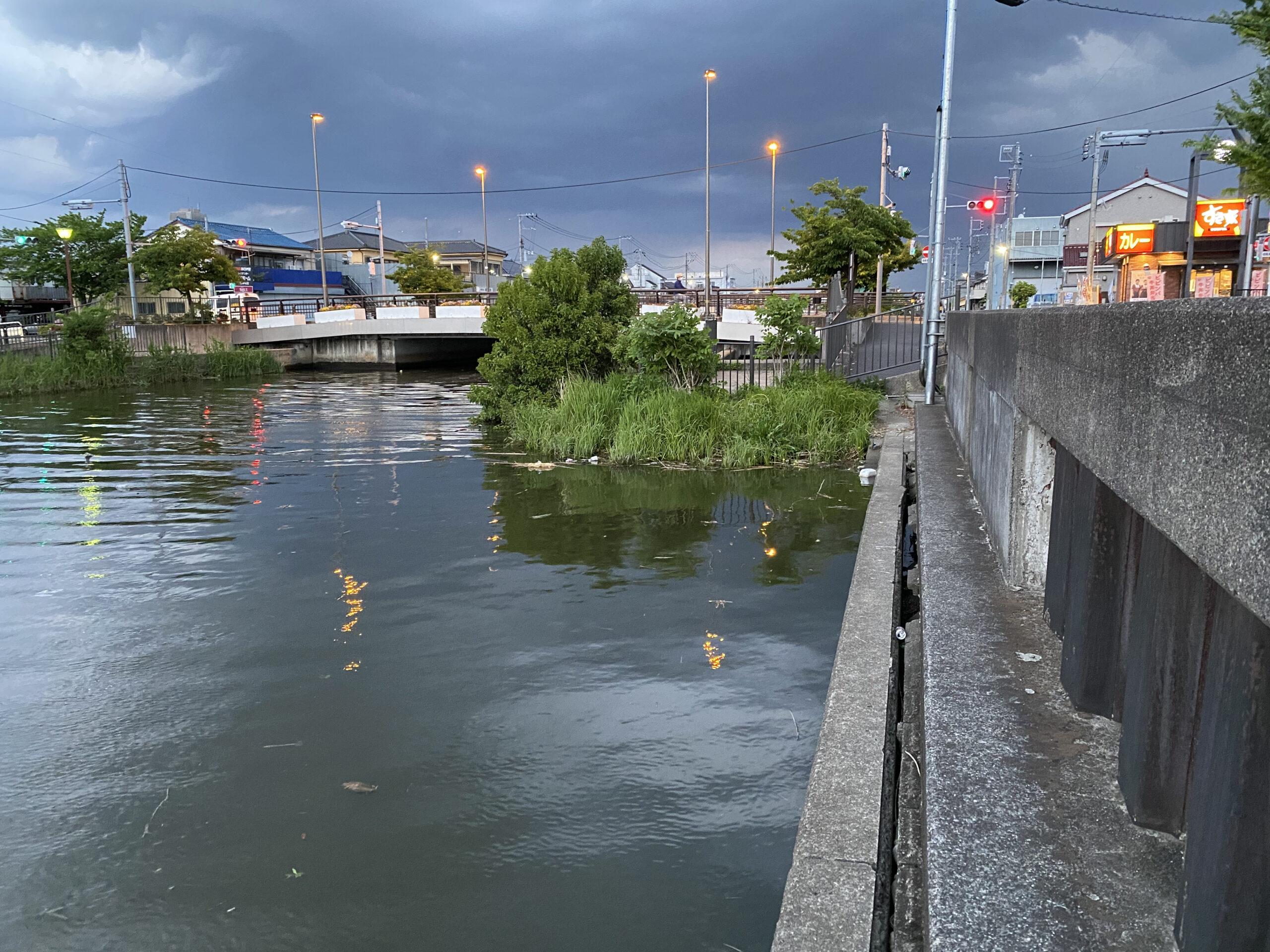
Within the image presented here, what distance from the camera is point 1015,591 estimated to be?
4.10 m

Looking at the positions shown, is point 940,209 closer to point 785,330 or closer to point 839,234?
point 785,330

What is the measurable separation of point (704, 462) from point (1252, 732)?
11.3 meters

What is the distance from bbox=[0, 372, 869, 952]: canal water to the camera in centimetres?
345

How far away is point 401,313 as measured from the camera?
42.2 meters

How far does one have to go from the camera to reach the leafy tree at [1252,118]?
14.9m

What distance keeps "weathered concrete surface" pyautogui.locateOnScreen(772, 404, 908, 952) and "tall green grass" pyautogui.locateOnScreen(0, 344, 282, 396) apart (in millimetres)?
27536

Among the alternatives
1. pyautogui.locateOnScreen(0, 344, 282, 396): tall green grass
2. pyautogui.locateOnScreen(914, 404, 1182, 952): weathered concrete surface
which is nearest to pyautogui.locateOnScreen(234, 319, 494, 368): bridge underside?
pyautogui.locateOnScreen(0, 344, 282, 396): tall green grass

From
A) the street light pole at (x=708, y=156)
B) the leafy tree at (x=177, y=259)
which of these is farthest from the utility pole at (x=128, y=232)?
the street light pole at (x=708, y=156)

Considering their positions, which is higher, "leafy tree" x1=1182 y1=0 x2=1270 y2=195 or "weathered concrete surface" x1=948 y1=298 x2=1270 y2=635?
"leafy tree" x1=1182 y1=0 x2=1270 y2=195

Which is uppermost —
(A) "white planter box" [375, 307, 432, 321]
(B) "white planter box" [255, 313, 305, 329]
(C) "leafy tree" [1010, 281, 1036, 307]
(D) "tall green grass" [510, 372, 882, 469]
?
(C) "leafy tree" [1010, 281, 1036, 307]

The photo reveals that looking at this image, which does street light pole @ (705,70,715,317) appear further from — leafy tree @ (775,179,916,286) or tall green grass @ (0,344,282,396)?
tall green grass @ (0,344,282,396)

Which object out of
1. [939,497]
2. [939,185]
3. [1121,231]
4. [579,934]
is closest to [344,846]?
[579,934]

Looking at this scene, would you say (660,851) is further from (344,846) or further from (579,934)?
(344,846)

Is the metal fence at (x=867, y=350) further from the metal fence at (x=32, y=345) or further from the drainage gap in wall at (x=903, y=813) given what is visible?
the metal fence at (x=32, y=345)
